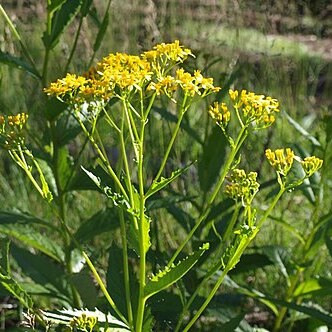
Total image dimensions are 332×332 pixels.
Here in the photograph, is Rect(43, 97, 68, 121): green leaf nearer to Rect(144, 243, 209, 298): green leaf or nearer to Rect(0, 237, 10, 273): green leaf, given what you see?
Rect(0, 237, 10, 273): green leaf

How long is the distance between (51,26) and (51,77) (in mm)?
1825

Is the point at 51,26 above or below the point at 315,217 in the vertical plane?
above

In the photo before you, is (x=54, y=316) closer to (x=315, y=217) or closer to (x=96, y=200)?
(x=315, y=217)

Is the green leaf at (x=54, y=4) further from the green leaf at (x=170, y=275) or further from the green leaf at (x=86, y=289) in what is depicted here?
the green leaf at (x=170, y=275)

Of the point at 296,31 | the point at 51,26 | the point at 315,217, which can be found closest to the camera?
the point at 51,26

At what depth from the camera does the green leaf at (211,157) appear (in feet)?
6.88

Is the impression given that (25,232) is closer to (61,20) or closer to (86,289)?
(86,289)

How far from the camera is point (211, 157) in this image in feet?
6.91

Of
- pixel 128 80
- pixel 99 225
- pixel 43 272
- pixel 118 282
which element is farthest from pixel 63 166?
pixel 128 80

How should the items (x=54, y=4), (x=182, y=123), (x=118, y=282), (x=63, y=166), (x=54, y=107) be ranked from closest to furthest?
(x=118, y=282) → (x=54, y=4) → (x=54, y=107) → (x=63, y=166) → (x=182, y=123)

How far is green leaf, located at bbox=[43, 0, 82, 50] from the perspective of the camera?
1.89 m

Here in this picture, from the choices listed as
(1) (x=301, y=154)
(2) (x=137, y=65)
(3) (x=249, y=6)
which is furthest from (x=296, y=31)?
(2) (x=137, y=65)

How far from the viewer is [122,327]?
4.65 ft

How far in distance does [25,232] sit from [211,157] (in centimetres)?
50
